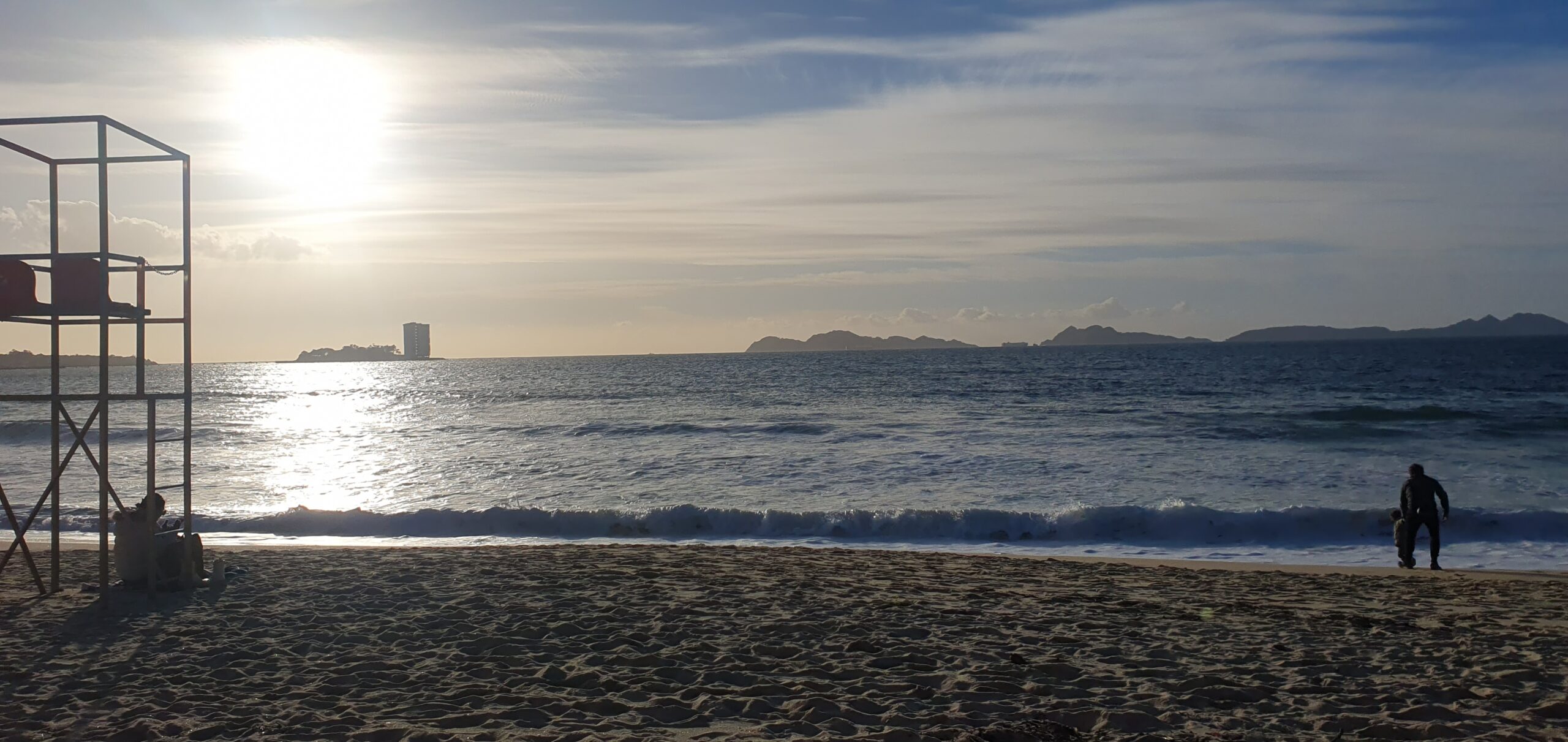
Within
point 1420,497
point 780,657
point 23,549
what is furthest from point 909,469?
point 23,549

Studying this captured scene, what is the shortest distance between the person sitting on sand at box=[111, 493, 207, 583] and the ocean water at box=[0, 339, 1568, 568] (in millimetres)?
5624

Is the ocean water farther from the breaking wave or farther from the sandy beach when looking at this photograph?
the sandy beach

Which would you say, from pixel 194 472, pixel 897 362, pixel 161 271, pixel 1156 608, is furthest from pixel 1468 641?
pixel 897 362

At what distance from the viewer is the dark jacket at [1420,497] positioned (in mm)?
11297

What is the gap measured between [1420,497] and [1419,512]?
0.55ft

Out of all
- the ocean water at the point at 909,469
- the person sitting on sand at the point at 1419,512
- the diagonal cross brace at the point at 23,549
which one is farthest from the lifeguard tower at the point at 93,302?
the person sitting on sand at the point at 1419,512

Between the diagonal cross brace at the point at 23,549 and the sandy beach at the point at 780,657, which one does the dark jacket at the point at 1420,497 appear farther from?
the diagonal cross brace at the point at 23,549

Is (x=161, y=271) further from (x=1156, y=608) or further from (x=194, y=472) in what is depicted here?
(x=194, y=472)

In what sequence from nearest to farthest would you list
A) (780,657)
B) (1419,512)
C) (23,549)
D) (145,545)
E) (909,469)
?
(780,657) → (23,549) → (145,545) → (1419,512) → (909,469)

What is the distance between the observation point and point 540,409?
4288 centimetres

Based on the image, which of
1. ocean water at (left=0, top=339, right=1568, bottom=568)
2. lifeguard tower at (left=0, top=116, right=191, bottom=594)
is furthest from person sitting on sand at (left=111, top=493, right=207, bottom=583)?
ocean water at (left=0, top=339, right=1568, bottom=568)

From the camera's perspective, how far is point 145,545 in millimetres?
8445

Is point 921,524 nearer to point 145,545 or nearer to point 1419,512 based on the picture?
point 1419,512

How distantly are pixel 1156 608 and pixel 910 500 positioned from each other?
8934mm
